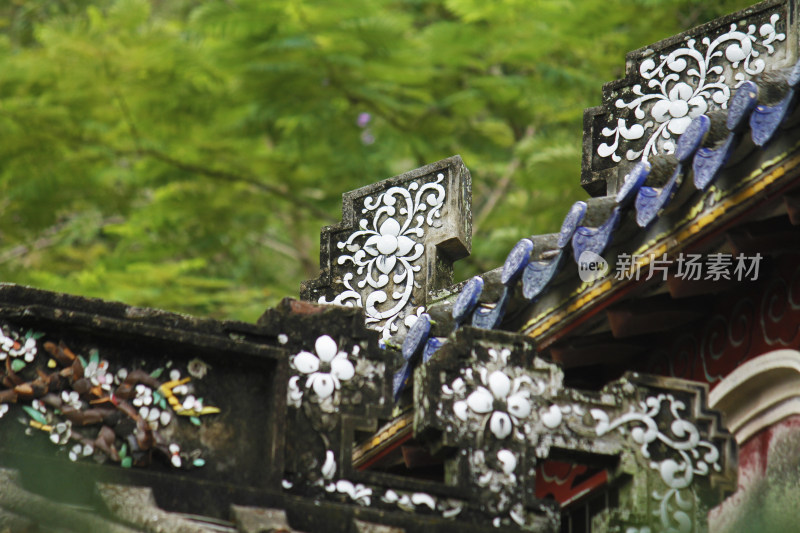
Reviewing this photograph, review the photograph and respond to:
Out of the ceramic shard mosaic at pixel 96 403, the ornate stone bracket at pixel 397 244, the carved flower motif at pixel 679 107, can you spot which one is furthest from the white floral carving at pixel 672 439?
the ornate stone bracket at pixel 397 244

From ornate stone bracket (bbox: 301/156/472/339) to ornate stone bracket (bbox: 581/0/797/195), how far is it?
3.05 ft

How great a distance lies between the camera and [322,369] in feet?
22.0

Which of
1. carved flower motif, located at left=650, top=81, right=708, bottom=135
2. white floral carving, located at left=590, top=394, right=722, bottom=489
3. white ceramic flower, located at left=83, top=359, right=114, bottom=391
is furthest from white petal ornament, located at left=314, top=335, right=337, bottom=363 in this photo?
carved flower motif, located at left=650, top=81, right=708, bottom=135

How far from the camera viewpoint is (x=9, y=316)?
623cm

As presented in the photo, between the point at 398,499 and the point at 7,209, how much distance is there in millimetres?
12293

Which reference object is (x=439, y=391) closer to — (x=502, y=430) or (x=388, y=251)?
(x=502, y=430)

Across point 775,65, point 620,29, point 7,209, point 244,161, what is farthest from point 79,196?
point 775,65

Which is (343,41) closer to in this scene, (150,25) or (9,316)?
(150,25)

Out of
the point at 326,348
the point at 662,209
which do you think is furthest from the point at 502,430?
the point at 662,209

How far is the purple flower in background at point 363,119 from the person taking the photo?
1752 centimetres

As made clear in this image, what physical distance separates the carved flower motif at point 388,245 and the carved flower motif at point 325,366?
2839 mm

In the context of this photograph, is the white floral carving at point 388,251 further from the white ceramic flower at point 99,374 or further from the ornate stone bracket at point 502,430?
the white ceramic flower at point 99,374

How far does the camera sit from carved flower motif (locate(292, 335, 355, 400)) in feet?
21.9

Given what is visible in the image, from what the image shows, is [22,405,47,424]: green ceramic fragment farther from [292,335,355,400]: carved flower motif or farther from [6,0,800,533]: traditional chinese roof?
[292,335,355,400]: carved flower motif
